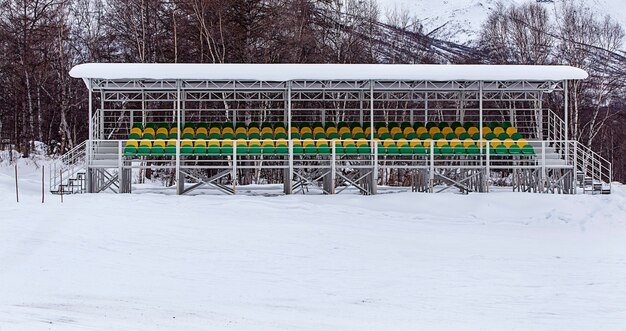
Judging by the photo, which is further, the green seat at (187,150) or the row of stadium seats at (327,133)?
the row of stadium seats at (327,133)

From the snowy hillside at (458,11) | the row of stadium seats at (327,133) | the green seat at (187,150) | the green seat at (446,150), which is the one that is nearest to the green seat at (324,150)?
the row of stadium seats at (327,133)

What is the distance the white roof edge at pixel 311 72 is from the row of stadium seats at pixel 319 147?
1892 millimetres

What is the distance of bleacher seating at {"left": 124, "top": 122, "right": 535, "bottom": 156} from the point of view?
24.3 metres

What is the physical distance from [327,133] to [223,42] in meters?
10.6

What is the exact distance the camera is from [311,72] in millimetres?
24391

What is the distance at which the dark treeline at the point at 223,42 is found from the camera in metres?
37.3

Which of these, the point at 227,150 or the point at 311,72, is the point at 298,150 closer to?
the point at 227,150

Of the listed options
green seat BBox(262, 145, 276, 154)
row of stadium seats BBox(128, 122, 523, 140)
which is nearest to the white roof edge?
green seat BBox(262, 145, 276, 154)

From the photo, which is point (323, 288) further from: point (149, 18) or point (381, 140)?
point (149, 18)

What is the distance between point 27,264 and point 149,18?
27528 millimetres

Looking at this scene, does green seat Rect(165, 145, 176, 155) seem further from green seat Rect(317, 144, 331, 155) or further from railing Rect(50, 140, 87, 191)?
green seat Rect(317, 144, 331, 155)

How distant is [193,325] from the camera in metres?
9.31

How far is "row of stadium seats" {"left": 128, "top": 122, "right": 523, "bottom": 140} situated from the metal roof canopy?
6.93 ft

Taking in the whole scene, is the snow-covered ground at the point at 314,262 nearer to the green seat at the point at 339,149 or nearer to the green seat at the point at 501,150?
the green seat at the point at 339,149
